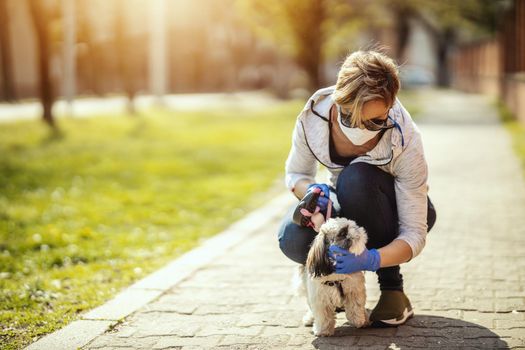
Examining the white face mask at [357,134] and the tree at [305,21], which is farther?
the tree at [305,21]

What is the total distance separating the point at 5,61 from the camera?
1324 inches

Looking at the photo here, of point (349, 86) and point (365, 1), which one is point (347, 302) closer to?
point (349, 86)

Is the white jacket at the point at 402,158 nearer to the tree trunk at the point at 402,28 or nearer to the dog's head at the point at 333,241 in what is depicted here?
the dog's head at the point at 333,241

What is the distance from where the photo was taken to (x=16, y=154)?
13.6 meters

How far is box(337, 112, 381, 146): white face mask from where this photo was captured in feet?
12.6

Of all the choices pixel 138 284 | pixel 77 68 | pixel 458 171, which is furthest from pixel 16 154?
pixel 77 68

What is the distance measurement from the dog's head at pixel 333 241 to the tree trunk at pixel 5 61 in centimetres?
3071

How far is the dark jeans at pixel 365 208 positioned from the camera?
13.0 ft

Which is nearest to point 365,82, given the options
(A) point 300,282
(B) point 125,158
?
(A) point 300,282

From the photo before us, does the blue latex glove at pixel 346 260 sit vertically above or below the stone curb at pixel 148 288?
above

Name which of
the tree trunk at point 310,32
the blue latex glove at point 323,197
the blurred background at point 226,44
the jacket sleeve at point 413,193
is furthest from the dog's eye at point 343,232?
the tree trunk at point 310,32

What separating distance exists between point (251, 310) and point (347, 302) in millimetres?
819

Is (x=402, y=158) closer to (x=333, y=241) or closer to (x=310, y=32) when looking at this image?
(x=333, y=241)

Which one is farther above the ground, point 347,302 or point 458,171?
point 347,302
